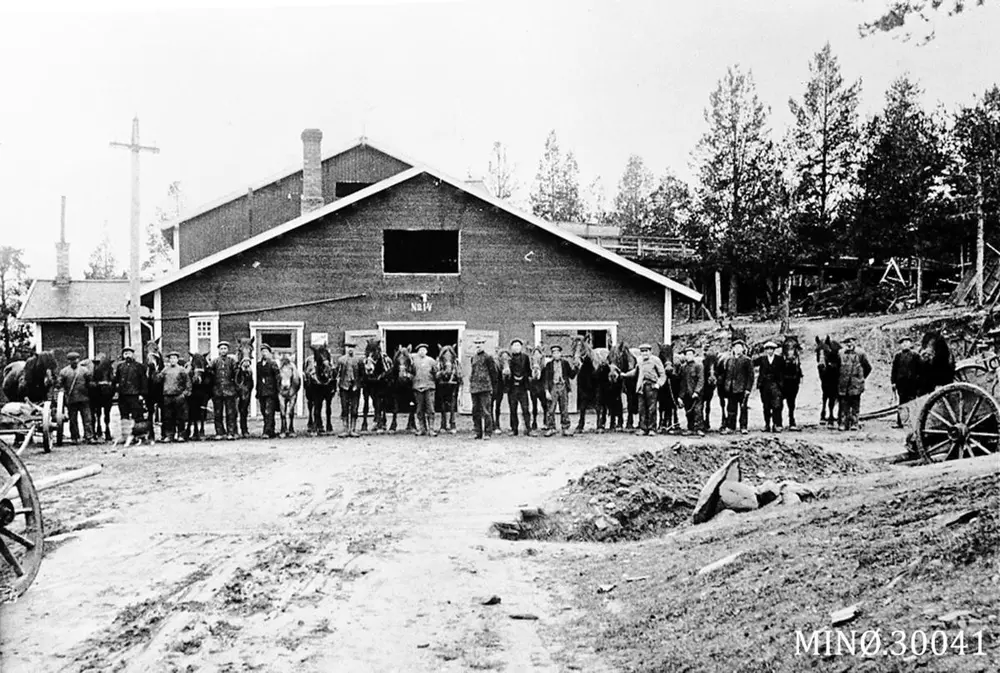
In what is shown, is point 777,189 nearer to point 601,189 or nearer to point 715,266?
→ point 715,266

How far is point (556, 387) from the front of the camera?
661 inches

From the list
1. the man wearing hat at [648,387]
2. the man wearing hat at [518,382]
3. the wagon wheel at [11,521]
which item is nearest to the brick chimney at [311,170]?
the man wearing hat at [518,382]

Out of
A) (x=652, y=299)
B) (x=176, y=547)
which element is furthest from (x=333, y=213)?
(x=176, y=547)

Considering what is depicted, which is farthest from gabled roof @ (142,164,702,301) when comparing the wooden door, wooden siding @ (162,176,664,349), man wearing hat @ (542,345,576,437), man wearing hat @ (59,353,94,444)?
man wearing hat @ (542,345,576,437)

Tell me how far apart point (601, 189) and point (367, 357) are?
13398mm

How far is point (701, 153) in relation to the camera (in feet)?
38.4

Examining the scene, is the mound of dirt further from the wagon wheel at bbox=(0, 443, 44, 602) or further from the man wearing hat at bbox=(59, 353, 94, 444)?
the man wearing hat at bbox=(59, 353, 94, 444)

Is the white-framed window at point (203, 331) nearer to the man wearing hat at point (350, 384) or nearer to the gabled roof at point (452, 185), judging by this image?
the gabled roof at point (452, 185)

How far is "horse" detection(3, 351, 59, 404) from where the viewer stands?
50.8 feet

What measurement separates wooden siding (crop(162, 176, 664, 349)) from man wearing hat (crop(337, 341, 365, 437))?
2.67 m

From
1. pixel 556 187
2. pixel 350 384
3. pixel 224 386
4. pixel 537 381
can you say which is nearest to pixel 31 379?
pixel 224 386

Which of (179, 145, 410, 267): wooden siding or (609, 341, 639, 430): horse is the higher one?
(179, 145, 410, 267): wooden siding

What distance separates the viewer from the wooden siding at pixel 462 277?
1948cm

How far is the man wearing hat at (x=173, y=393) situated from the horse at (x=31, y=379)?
73.4 inches
